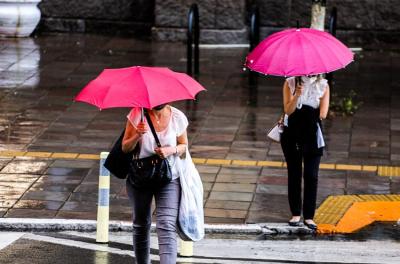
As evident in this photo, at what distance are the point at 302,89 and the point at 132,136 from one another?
2.47 metres

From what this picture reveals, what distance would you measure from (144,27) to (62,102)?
20.1 ft

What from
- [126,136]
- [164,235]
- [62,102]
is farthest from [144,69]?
[62,102]

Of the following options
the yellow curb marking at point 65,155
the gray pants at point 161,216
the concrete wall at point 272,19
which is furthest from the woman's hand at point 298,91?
the concrete wall at point 272,19

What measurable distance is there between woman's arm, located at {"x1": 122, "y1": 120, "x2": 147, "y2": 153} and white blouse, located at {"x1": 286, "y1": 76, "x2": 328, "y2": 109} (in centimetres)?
241

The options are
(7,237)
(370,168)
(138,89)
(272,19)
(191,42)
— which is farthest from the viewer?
(272,19)

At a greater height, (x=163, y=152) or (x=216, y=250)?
(x=163, y=152)

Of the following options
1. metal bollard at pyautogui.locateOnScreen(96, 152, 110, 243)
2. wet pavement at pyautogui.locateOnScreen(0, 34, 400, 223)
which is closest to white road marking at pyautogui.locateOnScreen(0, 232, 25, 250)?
wet pavement at pyautogui.locateOnScreen(0, 34, 400, 223)

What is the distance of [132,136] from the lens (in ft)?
25.9

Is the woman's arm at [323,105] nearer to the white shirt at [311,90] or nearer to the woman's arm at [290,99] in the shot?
the white shirt at [311,90]

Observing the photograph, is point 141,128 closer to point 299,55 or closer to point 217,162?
point 299,55

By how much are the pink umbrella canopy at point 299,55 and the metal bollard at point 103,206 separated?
5.22 feet

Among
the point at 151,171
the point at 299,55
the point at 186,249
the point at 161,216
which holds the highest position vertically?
the point at 299,55

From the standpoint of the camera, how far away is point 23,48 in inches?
747

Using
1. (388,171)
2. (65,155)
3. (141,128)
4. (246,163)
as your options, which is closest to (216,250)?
(141,128)
